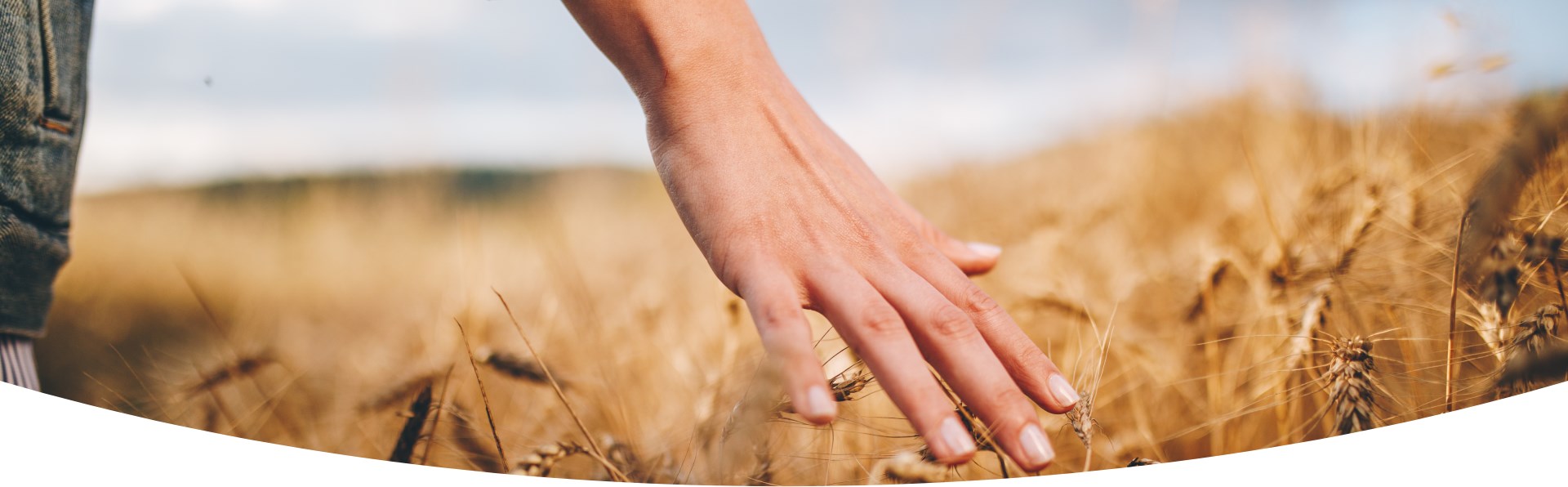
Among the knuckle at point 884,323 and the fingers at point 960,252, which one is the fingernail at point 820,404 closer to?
the knuckle at point 884,323

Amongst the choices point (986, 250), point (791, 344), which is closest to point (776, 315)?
point (791, 344)

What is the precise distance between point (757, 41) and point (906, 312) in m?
0.42

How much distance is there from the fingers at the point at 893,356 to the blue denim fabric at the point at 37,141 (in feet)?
2.99

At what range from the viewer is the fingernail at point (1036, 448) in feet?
2.23

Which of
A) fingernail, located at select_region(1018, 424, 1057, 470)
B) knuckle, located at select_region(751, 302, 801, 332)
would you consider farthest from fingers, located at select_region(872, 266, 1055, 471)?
knuckle, located at select_region(751, 302, 801, 332)

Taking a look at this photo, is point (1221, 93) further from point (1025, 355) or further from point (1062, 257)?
point (1025, 355)

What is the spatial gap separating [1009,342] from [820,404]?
0.91 ft

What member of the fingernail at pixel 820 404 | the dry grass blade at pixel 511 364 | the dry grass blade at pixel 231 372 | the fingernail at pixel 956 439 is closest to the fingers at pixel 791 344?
the fingernail at pixel 820 404

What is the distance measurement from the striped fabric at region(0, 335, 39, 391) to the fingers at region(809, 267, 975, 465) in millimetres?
976

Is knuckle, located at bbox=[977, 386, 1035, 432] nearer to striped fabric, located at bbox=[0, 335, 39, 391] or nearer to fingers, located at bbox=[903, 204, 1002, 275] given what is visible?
fingers, located at bbox=[903, 204, 1002, 275]

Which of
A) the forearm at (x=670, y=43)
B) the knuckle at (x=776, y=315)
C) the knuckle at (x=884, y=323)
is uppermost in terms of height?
the forearm at (x=670, y=43)

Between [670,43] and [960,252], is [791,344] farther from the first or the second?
[960,252]

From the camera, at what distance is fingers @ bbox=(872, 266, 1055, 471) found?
69cm

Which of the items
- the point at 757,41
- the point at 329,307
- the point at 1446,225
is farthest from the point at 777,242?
the point at 329,307
